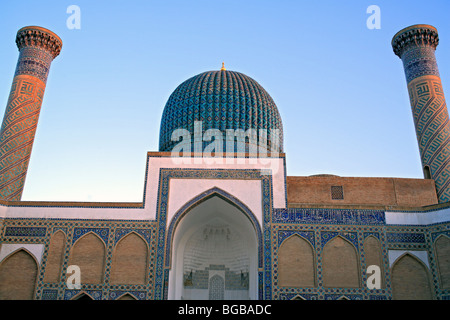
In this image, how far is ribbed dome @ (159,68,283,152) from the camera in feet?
31.8

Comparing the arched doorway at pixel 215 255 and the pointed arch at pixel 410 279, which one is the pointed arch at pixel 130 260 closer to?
the arched doorway at pixel 215 255

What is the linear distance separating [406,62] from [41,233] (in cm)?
863

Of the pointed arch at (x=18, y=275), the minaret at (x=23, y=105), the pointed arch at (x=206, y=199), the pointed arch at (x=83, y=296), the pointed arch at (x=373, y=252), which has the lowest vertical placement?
the pointed arch at (x=83, y=296)

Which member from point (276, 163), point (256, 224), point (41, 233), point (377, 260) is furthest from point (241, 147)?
point (41, 233)

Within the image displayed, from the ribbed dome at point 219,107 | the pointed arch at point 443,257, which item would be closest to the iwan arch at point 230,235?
the pointed arch at point 443,257

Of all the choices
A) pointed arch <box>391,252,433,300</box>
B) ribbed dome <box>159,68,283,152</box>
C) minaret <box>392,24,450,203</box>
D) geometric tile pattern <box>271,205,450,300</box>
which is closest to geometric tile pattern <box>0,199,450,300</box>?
geometric tile pattern <box>271,205,450,300</box>

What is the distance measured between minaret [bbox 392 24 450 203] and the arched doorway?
13.6ft

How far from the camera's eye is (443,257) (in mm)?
6777

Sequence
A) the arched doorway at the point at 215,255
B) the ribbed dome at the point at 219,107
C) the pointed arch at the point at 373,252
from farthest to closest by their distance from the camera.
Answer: the ribbed dome at the point at 219,107
the arched doorway at the point at 215,255
the pointed arch at the point at 373,252

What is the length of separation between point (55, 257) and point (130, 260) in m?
1.26

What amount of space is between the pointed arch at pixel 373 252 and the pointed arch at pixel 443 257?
0.90 metres

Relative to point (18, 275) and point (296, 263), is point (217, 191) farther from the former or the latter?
point (18, 275)

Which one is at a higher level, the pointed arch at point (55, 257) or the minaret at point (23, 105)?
the minaret at point (23, 105)

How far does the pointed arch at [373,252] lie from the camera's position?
6914 mm
